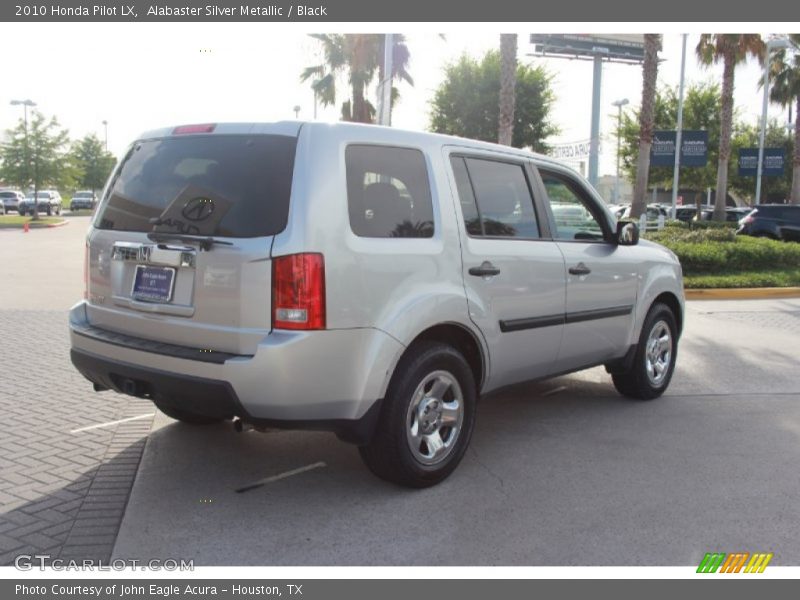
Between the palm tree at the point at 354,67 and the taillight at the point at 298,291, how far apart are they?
2114 cm

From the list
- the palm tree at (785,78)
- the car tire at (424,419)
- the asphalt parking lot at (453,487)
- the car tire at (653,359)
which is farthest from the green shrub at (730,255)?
the palm tree at (785,78)

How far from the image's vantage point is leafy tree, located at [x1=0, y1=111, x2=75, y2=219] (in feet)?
134

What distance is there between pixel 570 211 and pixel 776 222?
64.4ft

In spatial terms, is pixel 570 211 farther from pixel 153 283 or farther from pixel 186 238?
pixel 153 283

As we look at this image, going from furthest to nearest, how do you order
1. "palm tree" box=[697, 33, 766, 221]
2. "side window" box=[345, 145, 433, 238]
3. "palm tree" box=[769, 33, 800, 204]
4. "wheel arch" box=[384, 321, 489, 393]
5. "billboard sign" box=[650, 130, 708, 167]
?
"palm tree" box=[769, 33, 800, 204] < "billboard sign" box=[650, 130, 708, 167] < "palm tree" box=[697, 33, 766, 221] < "wheel arch" box=[384, 321, 489, 393] < "side window" box=[345, 145, 433, 238]

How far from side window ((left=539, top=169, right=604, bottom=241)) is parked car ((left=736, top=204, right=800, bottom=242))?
62.6ft

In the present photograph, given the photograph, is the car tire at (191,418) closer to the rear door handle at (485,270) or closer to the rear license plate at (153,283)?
the rear license plate at (153,283)

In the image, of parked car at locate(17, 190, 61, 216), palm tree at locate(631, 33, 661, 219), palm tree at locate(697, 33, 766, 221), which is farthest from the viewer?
parked car at locate(17, 190, 61, 216)

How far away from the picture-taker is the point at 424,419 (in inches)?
167

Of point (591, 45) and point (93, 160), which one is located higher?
point (591, 45)

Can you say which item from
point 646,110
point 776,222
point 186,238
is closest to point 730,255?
point 646,110

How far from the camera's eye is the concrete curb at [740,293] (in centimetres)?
1344

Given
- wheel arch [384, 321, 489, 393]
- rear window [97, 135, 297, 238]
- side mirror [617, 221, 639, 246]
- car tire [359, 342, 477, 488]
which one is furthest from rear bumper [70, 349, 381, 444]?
side mirror [617, 221, 639, 246]

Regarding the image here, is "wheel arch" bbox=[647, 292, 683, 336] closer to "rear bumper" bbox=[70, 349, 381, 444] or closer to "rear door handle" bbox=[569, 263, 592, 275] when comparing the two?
"rear door handle" bbox=[569, 263, 592, 275]
